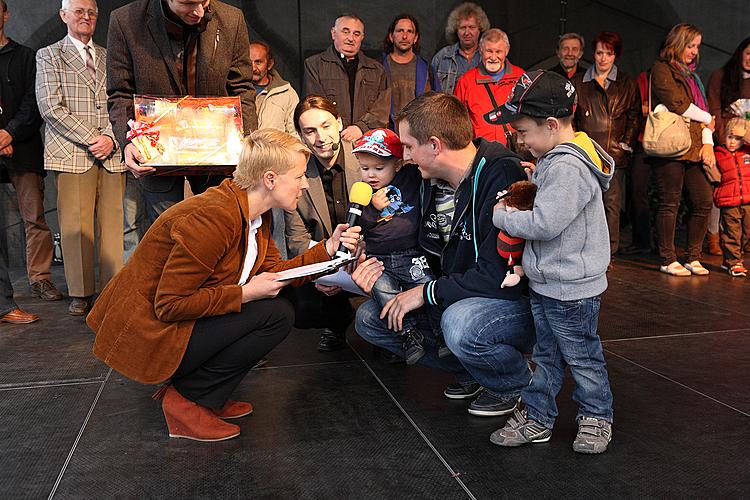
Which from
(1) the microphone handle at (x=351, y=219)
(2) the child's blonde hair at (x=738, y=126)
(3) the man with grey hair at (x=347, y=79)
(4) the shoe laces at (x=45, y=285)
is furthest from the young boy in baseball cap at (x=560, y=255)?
(2) the child's blonde hair at (x=738, y=126)

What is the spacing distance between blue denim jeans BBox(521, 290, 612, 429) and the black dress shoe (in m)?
1.43

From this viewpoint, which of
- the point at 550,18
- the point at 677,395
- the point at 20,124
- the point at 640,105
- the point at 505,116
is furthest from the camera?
the point at 550,18

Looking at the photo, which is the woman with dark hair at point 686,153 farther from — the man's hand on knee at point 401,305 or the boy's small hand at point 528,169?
the man's hand on knee at point 401,305

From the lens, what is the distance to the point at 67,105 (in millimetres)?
5023

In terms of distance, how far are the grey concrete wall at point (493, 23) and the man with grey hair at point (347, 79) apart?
2.02m

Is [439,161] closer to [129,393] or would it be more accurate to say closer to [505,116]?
[505,116]

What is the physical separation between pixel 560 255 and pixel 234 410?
1414 millimetres

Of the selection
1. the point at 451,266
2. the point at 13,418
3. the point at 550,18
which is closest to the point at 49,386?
the point at 13,418

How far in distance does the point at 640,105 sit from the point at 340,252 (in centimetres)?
431

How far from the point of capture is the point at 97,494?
94.1 inches

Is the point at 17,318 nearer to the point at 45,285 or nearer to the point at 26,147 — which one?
the point at 45,285

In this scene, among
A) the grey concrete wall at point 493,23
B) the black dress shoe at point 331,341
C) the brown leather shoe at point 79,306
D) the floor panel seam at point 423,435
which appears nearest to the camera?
the floor panel seam at point 423,435

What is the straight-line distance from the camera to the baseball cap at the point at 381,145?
325 centimetres

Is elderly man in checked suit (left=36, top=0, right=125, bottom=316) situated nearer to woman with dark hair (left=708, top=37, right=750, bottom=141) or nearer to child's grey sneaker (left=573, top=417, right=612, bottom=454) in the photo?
child's grey sneaker (left=573, top=417, right=612, bottom=454)
